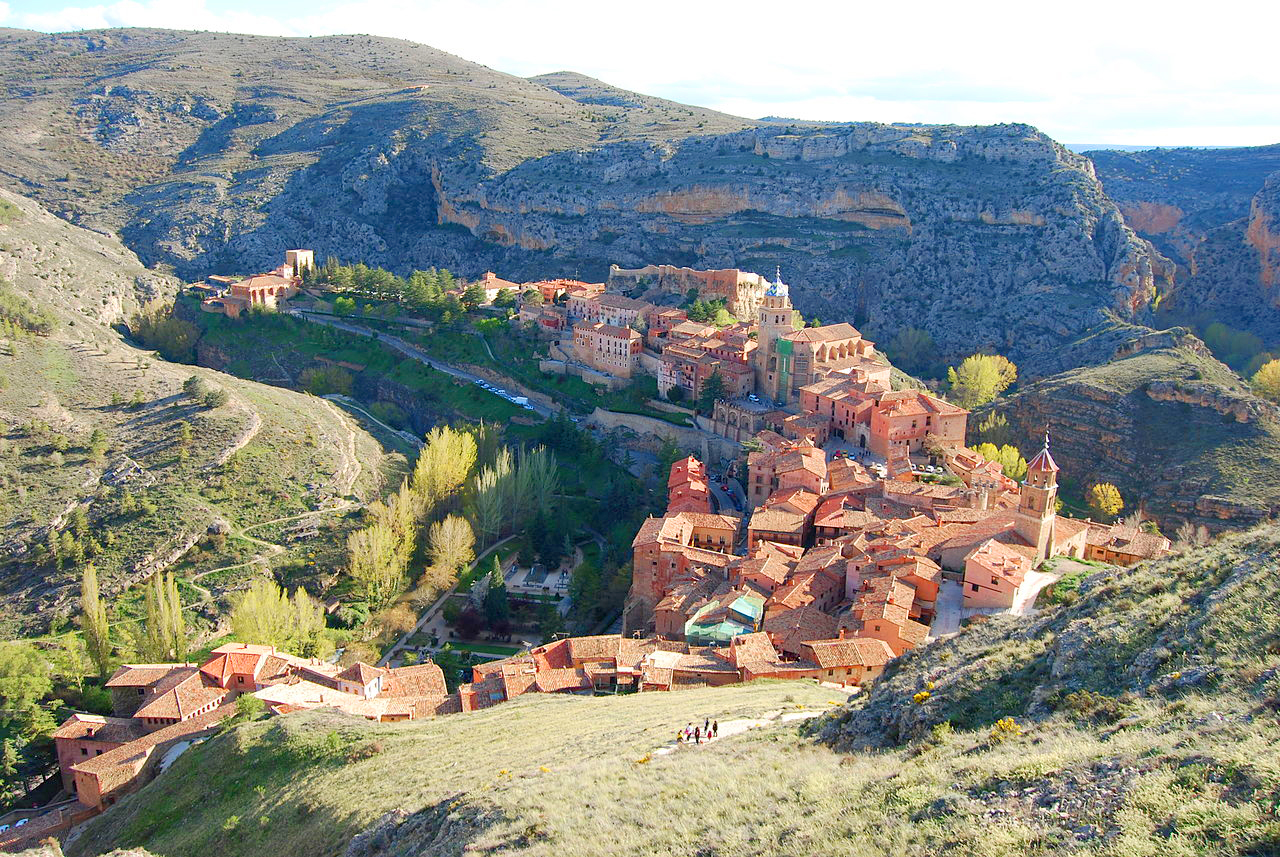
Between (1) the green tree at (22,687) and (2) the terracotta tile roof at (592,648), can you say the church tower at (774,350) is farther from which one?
(1) the green tree at (22,687)

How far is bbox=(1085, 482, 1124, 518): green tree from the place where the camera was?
4605 centimetres

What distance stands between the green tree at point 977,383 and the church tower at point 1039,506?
105 ft

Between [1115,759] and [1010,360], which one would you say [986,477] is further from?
[1010,360]

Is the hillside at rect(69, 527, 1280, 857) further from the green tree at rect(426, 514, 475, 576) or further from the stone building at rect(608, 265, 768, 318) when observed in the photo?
the stone building at rect(608, 265, 768, 318)

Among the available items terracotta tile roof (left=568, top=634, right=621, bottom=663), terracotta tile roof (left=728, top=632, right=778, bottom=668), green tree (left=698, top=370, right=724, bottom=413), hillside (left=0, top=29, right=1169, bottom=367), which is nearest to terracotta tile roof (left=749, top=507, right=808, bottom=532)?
terracotta tile roof (left=728, top=632, right=778, bottom=668)

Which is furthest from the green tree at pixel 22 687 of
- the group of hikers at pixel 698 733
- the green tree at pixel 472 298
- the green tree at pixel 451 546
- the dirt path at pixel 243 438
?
the green tree at pixel 472 298

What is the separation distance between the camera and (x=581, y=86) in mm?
160500

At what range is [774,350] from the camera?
170 feet

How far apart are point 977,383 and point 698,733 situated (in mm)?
48695

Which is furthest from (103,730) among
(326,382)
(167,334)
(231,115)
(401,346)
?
(231,115)

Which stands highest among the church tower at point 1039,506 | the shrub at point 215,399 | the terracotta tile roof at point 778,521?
the church tower at point 1039,506

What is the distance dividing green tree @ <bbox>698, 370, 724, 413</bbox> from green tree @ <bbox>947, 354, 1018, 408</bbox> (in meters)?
18.8

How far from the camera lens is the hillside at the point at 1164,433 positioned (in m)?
47.9

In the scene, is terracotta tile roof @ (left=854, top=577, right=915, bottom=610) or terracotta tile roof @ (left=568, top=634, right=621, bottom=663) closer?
terracotta tile roof @ (left=854, top=577, right=915, bottom=610)
